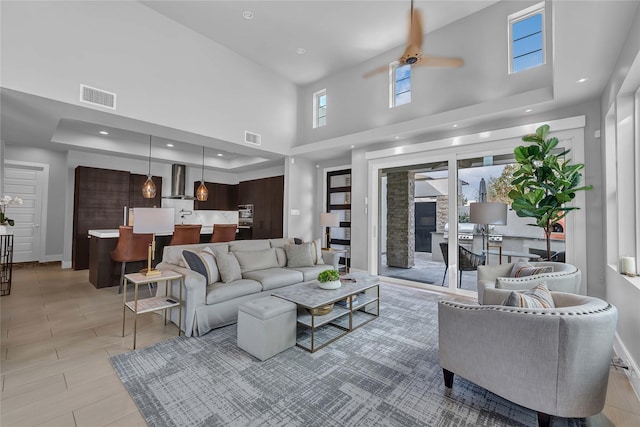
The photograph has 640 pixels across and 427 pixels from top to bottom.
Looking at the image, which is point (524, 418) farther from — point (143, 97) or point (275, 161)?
point (275, 161)

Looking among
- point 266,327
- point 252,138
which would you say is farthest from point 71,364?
point 252,138

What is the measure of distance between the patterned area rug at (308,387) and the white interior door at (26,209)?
691 cm

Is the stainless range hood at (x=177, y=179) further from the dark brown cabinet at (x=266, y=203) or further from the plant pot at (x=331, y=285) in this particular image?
the plant pot at (x=331, y=285)

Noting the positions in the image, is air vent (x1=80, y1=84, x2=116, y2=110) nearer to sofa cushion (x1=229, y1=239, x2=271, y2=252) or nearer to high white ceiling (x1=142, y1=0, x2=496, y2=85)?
high white ceiling (x1=142, y1=0, x2=496, y2=85)

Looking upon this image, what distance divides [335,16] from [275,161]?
3.89 metres

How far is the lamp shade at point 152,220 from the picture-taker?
9.77 ft

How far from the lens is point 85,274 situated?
592 centimetres

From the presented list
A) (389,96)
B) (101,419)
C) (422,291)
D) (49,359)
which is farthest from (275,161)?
(101,419)

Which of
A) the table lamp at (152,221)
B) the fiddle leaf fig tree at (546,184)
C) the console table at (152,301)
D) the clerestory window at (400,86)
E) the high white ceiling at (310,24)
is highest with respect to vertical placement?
the high white ceiling at (310,24)

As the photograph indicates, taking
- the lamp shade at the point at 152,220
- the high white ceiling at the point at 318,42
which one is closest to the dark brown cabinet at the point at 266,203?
the high white ceiling at the point at 318,42

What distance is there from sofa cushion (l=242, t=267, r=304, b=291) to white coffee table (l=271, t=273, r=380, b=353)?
0.54 meters

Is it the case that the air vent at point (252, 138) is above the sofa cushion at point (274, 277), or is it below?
above

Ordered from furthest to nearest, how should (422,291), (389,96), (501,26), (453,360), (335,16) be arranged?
1. (389,96)
2. (422,291)
3. (335,16)
4. (501,26)
5. (453,360)

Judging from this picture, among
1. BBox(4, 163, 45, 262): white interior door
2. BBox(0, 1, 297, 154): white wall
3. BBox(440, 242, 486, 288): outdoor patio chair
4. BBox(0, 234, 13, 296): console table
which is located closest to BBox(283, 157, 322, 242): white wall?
BBox(0, 1, 297, 154): white wall
